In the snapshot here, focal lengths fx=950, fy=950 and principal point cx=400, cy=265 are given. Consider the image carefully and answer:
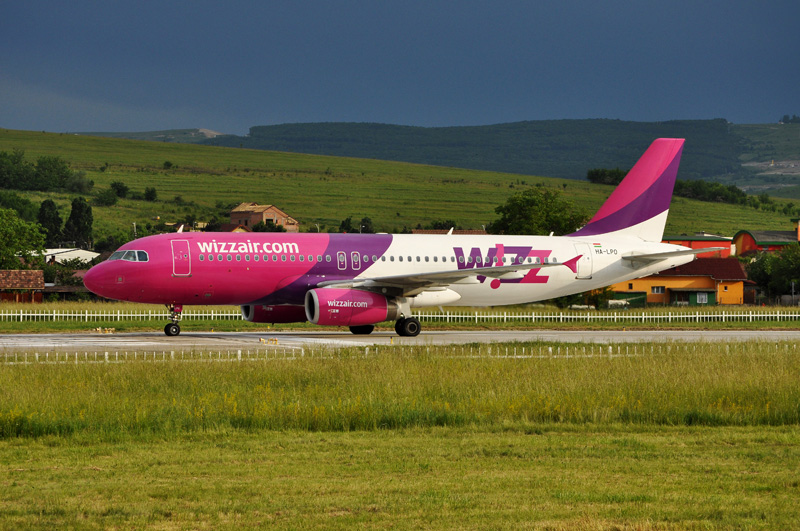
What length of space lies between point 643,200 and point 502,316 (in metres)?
9.37

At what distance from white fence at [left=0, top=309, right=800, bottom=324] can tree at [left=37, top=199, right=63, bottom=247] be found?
8838cm

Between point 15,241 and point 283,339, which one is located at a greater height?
point 15,241

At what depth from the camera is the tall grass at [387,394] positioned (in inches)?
602

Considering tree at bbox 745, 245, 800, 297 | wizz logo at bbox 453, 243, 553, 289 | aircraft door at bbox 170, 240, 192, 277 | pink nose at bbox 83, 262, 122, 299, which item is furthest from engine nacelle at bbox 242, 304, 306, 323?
tree at bbox 745, 245, 800, 297

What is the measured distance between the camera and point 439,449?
13094 millimetres

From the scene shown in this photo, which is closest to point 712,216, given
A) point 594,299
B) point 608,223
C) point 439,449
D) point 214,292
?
point 594,299

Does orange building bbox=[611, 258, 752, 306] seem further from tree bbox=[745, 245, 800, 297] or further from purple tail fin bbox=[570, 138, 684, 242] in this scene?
purple tail fin bbox=[570, 138, 684, 242]

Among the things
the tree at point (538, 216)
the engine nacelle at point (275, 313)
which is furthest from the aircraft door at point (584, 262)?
the tree at point (538, 216)

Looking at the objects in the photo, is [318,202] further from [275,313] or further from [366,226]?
[275,313]

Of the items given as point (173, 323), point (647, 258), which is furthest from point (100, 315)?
point (647, 258)

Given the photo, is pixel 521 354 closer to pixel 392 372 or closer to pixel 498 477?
pixel 392 372

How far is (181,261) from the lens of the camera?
111ft

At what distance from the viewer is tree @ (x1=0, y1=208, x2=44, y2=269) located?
93812mm

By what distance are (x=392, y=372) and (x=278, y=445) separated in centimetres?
686
